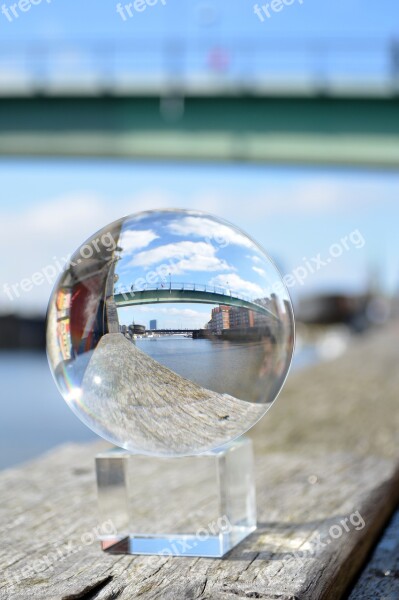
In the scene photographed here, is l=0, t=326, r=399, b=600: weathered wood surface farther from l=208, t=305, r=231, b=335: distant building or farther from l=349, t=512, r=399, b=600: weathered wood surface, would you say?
l=208, t=305, r=231, b=335: distant building

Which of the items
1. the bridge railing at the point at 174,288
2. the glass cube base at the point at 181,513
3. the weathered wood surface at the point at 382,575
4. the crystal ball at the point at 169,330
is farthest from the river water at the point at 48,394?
the weathered wood surface at the point at 382,575

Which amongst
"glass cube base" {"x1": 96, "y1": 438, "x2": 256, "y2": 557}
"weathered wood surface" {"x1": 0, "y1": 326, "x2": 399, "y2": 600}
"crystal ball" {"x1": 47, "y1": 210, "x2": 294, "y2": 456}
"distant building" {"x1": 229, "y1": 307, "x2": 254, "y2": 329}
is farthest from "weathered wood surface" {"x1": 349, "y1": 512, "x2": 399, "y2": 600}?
"distant building" {"x1": 229, "y1": 307, "x2": 254, "y2": 329}

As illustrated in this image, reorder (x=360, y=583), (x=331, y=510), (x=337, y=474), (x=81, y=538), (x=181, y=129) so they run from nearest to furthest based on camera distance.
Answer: (x=360, y=583), (x=81, y=538), (x=331, y=510), (x=337, y=474), (x=181, y=129)

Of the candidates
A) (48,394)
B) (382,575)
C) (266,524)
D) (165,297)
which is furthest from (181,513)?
(48,394)

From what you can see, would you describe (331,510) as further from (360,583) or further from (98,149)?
(98,149)

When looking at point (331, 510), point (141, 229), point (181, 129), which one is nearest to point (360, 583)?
point (331, 510)

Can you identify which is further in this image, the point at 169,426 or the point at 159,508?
the point at 159,508

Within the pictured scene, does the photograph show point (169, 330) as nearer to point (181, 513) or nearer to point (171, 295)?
point (171, 295)
